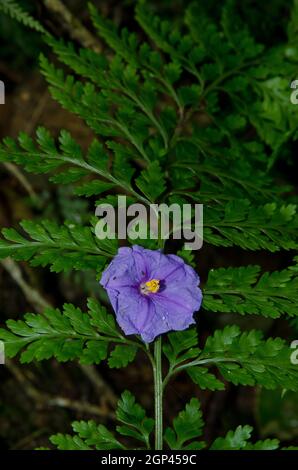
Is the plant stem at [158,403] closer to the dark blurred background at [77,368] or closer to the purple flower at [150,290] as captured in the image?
the purple flower at [150,290]

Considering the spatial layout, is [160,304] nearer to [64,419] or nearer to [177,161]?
[177,161]

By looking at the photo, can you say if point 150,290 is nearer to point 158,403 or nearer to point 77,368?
point 158,403

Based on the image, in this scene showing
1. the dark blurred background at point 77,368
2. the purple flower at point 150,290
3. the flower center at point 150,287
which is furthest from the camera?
the dark blurred background at point 77,368

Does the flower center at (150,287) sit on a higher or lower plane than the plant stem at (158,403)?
higher
